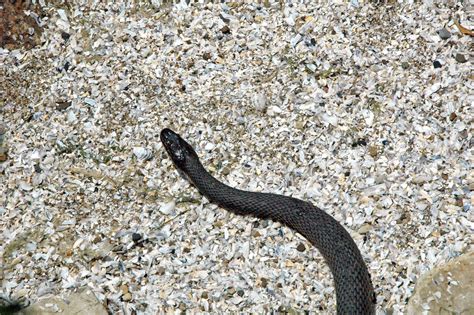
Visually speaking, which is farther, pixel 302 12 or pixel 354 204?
pixel 302 12

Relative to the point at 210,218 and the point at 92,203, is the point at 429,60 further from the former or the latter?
the point at 92,203

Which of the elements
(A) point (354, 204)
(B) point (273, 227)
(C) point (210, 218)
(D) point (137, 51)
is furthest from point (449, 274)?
(D) point (137, 51)

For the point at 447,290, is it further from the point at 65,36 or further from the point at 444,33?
the point at 65,36

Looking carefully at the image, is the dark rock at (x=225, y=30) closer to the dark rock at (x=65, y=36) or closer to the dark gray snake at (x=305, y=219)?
the dark gray snake at (x=305, y=219)

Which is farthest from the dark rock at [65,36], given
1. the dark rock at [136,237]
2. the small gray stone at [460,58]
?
the small gray stone at [460,58]

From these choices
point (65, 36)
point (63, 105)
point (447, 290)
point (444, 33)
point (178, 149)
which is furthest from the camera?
point (65, 36)

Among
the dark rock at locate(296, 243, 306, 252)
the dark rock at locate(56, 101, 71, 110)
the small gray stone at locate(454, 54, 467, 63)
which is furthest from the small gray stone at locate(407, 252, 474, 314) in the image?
the dark rock at locate(56, 101, 71, 110)

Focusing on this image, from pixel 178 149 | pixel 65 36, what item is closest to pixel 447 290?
pixel 178 149

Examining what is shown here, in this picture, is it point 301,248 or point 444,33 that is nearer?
point 301,248

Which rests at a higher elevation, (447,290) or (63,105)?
(63,105)
